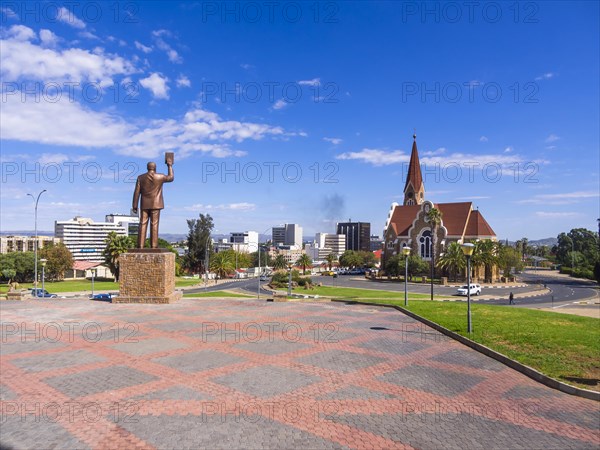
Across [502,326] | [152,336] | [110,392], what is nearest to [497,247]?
[502,326]

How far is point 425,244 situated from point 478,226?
9039mm

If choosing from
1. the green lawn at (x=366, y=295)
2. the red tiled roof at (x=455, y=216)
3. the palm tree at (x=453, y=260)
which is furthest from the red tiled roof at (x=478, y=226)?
the green lawn at (x=366, y=295)

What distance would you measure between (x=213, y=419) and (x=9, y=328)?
13388mm

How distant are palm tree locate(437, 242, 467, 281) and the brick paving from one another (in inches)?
1715

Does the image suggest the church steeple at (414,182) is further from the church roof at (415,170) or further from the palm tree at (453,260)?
the palm tree at (453,260)

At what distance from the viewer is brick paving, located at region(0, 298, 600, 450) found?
6840 millimetres

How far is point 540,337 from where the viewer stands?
540 inches

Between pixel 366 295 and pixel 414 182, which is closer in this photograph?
pixel 366 295

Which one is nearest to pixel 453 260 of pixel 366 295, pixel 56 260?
pixel 366 295

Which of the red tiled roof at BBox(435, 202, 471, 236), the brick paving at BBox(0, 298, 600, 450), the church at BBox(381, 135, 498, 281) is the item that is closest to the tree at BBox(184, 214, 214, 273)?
the church at BBox(381, 135, 498, 281)

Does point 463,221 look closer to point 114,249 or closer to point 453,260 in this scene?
point 453,260

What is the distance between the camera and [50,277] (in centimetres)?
6306

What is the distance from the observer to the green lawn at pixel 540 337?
1028cm

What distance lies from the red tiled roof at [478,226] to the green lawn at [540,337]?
45.2 meters
